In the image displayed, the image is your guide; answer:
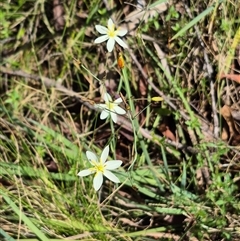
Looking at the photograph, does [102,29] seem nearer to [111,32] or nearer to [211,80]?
[111,32]

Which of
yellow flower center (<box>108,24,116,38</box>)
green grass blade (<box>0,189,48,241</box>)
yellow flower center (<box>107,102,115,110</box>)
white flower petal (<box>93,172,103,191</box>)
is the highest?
yellow flower center (<box>108,24,116,38</box>)

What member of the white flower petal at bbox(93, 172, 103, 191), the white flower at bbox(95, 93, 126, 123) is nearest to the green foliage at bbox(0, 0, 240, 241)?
the white flower at bbox(95, 93, 126, 123)

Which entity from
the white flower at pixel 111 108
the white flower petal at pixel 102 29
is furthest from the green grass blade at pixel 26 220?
the white flower petal at pixel 102 29

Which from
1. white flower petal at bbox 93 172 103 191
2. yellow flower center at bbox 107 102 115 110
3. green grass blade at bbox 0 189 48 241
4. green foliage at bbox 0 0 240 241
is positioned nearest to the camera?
white flower petal at bbox 93 172 103 191

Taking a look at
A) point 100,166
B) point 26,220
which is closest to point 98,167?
point 100,166

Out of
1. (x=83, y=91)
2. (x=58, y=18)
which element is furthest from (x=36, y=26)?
(x=83, y=91)

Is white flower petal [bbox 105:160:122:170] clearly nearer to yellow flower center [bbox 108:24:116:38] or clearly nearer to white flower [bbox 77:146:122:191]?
white flower [bbox 77:146:122:191]

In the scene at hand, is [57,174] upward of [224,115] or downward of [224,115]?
downward

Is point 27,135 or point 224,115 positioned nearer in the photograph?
point 224,115

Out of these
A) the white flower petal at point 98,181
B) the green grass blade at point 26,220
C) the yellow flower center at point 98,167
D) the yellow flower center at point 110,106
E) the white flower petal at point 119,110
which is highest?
the yellow flower center at point 110,106

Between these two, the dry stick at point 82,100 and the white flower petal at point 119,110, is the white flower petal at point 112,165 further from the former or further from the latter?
the dry stick at point 82,100

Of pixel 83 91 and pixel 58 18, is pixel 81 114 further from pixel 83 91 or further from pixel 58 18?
pixel 58 18
